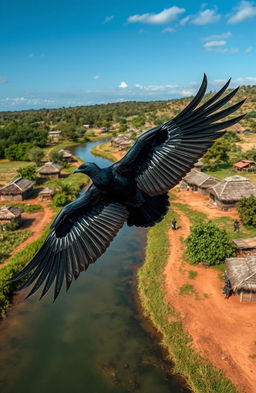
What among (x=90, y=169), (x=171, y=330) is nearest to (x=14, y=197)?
(x=171, y=330)

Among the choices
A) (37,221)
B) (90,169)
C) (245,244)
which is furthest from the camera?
(37,221)

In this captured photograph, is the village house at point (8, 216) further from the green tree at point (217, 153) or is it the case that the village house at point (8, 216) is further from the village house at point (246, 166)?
the village house at point (246, 166)

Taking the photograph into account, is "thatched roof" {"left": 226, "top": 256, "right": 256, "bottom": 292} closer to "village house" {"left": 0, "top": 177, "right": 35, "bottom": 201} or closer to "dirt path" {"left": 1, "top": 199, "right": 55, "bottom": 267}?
"dirt path" {"left": 1, "top": 199, "right": 55, "bottom": 267}

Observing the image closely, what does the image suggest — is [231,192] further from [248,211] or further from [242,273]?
[242,273]

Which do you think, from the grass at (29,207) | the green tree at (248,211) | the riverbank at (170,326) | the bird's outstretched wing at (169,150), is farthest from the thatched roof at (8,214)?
the bird's outstretched wing at (169,150)

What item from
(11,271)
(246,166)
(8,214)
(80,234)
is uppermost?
(80,234)
